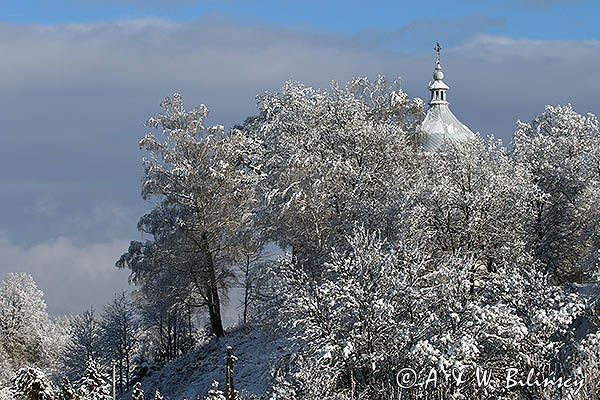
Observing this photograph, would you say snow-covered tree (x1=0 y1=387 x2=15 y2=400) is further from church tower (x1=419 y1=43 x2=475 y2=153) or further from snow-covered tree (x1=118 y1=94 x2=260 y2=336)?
church tower (x1=419 y1=43 x2=475 y2=153)

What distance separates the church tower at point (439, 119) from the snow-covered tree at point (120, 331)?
20.2 metres

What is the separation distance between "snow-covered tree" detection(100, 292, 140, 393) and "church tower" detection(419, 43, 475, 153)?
20158mm

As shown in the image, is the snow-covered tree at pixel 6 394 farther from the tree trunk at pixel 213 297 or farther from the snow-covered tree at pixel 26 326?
the snow-covered tree at pixel 26 326

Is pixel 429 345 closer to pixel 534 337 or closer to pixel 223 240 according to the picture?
pixel 534 337

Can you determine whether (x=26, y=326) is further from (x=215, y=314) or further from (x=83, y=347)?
(x=215, y=314)

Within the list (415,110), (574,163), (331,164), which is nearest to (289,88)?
(415,110)

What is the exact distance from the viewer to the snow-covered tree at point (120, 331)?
193 feet

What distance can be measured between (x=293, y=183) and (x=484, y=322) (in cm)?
1466

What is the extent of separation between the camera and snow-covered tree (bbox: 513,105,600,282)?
125 ft

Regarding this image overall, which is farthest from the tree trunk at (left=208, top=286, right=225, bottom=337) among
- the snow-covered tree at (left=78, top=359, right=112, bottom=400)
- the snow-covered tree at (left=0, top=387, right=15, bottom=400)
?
the snow-covered tree at (left=78, top=359, right=112, bottom=400)

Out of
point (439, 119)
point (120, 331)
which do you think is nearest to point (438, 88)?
point (439, 119)

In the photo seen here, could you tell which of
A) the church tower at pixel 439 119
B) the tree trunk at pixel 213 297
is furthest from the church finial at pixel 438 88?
the tree trunk at pixel 213 297

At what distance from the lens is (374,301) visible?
28.2 metres

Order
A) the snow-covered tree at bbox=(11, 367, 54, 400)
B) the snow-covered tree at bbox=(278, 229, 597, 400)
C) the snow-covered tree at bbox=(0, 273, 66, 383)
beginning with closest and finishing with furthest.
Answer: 1. the snow-covered tree at bbox=(278, 229, 597, 400)
2. the snow-covered tree at bbox=(11, 367, 54, 400)
3. the snow-covered tree at bbox=(0, 273, 66, 383)
